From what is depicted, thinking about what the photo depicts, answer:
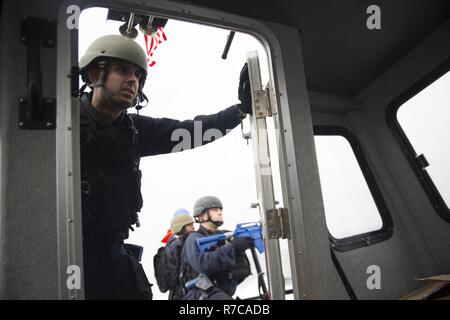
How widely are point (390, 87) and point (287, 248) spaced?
1.81m

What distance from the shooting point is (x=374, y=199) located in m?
2.91

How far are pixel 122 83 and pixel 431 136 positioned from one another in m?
2.31

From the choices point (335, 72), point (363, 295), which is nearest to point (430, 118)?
point (335, 72)

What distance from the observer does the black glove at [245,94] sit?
1.98 m

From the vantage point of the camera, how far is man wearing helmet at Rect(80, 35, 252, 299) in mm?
1758

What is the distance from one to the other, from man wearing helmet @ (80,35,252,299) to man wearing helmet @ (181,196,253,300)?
53.3 inches
